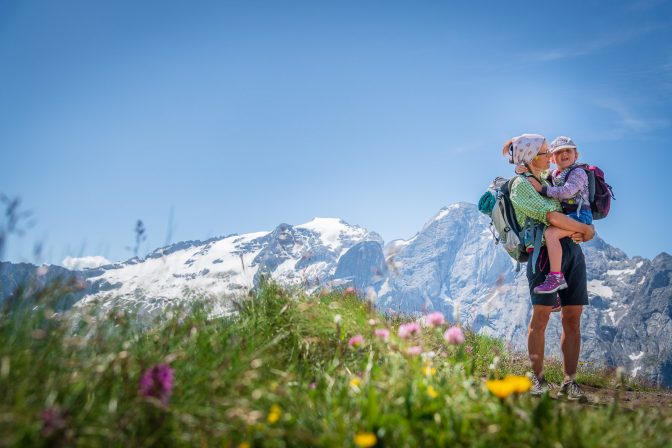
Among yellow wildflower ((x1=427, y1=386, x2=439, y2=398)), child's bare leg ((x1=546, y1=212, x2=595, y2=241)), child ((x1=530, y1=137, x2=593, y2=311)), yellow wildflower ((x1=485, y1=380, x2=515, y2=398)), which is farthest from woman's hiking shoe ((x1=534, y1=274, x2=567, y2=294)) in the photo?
yellow wildflower ((x1=485, y1=380, x2=515, y2=398))

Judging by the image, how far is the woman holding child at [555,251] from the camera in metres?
5.77

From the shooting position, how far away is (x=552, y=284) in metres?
5.68

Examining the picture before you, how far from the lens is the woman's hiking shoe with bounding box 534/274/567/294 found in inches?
223

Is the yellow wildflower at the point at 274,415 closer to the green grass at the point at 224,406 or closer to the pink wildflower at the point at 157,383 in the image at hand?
the green grass at the point at 224,406

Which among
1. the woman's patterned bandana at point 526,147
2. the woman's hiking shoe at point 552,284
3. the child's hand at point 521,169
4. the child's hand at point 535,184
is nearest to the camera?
the woman's hiking shoe at point 552,284

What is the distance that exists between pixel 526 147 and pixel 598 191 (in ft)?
3.83

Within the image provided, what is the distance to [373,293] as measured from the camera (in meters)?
5.30

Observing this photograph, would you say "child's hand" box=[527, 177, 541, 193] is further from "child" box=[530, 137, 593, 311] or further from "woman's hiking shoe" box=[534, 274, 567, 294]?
"woman's hiking shoe" box=[534, 274, 567, 294]

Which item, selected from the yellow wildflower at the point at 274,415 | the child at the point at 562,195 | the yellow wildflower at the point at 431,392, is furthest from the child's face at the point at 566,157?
the yellow wildflower at the point at 274,415

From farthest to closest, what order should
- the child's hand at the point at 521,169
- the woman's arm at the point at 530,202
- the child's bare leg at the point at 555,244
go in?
the child's hand at the point at 521,169 → the woman's arm at the point at 530,202 → the child's bare leg at the point at 555,244

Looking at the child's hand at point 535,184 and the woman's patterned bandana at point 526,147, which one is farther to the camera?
the woman's patterned bandana at point 526,147

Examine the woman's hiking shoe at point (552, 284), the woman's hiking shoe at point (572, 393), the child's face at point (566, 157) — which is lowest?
the woman's hiking shoe at point (572, 393)

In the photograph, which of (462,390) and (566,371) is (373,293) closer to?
(462,390)

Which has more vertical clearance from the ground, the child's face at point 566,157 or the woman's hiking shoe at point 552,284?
the child's face at point 566,157
